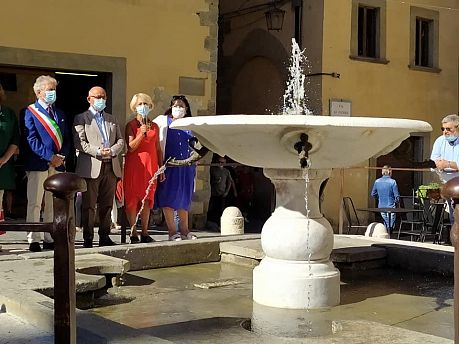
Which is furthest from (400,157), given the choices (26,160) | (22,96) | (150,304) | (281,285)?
(22,96)

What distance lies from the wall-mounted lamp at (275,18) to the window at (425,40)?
10.5 feet

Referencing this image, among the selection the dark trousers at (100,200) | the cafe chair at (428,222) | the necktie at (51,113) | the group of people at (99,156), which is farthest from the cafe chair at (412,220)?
the necktie at (51,113)

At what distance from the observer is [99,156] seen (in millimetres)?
6750

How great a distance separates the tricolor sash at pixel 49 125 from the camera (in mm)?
6594

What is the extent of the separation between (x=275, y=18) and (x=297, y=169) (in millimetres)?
11844

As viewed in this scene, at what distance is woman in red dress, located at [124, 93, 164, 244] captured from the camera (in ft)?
23.6

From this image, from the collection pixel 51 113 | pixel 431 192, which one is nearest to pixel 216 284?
pixel 51 113

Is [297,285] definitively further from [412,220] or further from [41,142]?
[412,220]

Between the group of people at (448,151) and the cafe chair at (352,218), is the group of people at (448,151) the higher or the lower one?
the higher one

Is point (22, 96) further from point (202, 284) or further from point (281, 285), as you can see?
point (281, 285)

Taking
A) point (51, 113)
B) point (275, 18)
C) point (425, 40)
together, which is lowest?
point (51, 113)

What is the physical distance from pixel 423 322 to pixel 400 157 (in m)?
1.85

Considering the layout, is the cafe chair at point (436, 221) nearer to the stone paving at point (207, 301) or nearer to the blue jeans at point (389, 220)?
the blue jeans at point (389, 220)

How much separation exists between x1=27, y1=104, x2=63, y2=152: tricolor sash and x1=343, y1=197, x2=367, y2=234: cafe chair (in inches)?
331
